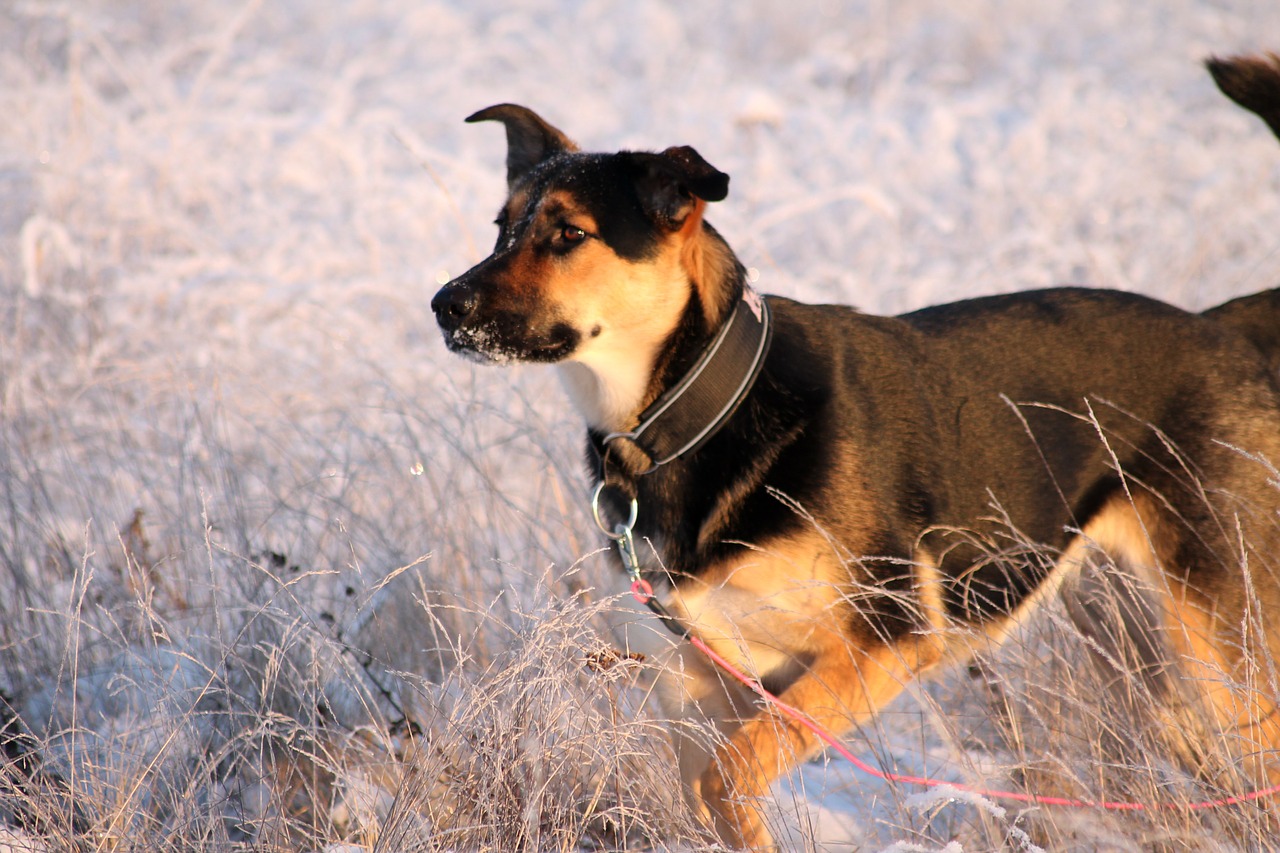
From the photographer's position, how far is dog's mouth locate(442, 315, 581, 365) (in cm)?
277

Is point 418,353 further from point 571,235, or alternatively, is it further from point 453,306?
point 453,306

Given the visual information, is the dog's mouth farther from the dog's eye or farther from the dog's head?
the dog's eye

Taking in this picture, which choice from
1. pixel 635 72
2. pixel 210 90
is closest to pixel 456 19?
pixel 635 72

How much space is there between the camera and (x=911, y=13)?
14.8 m

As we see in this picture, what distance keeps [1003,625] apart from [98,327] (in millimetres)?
5927

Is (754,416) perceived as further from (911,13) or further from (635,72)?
(911,13)

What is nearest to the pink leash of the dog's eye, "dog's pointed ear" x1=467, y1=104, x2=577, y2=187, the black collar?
the black collar

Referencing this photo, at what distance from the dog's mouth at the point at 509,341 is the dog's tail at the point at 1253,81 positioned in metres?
2.08

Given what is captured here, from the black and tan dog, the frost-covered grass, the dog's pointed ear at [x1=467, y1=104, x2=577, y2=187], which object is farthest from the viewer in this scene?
the dog's pointed ear at [x1=467, y1=104, x2=577, y2=187]

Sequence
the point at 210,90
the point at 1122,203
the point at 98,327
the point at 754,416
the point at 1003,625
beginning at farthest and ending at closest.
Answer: the point at 210,90
the point at 1122,203
the point at 98,327
the point at 1003,625
the point at 754,416

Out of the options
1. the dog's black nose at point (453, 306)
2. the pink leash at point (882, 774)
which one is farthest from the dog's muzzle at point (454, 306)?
the pink leash at point (882, 774)

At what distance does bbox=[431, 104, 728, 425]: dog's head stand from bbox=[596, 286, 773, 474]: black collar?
0.12m

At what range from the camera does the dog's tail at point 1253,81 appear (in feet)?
9.88

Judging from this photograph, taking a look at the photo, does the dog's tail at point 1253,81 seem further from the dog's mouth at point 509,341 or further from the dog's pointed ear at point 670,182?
the dog's mouth at point 509,341
